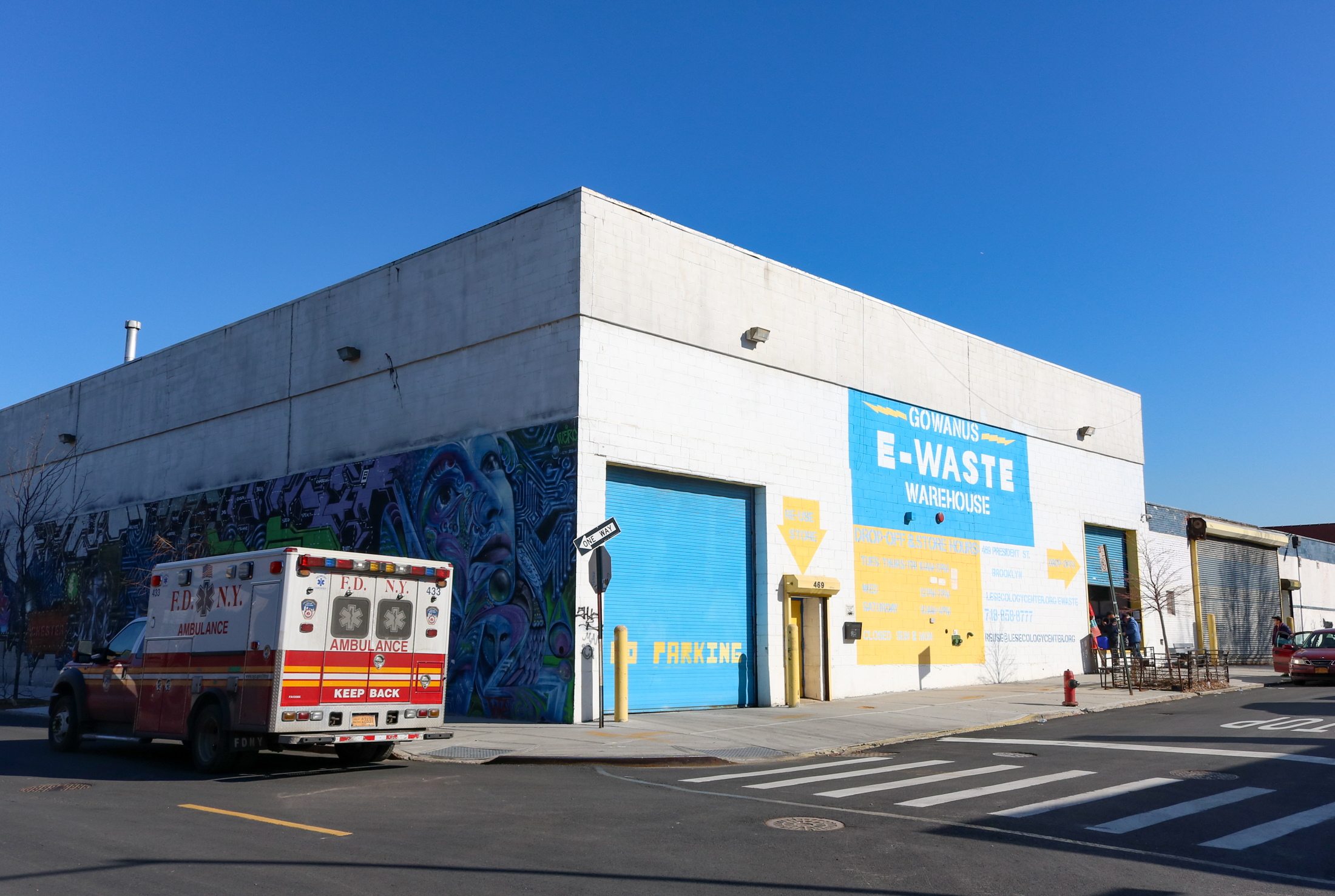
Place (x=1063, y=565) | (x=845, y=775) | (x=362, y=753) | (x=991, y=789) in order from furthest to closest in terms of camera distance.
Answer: (x=1063, y=565) → (x=362, y=753) → (x=845, y=775) → (x=991, y=789)

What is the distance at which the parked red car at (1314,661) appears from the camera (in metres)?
26.8

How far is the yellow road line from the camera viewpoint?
8711 mm

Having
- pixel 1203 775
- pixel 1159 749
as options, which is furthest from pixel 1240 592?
pixel 1203 775

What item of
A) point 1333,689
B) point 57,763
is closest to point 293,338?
point 57,763

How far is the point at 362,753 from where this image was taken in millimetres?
13930

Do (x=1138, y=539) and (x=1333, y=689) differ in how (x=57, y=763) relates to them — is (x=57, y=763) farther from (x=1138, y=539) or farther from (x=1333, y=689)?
(x=1138, y=539)

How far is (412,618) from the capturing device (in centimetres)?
1369

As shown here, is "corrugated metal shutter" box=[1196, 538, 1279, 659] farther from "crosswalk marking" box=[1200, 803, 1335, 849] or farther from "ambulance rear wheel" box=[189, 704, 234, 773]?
"ambulance rear wheel" box=[189, 704, 234, 773]

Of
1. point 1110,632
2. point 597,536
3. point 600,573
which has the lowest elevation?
point 1110,632

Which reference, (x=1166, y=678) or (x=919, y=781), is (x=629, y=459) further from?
(x=1166, y=678)

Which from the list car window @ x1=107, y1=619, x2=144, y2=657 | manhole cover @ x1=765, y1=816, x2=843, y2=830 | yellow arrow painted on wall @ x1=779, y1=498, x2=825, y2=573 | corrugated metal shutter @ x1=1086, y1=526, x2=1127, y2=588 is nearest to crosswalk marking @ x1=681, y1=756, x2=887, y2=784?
manhole cover @ x1=765, y1=816, x2=843, y2=830

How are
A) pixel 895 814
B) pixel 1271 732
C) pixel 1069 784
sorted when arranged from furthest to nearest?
pixel 1271 732 < pixel 1069 784 < pixel 895 814

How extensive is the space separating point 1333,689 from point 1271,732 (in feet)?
37.1

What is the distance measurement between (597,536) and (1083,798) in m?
9.08
